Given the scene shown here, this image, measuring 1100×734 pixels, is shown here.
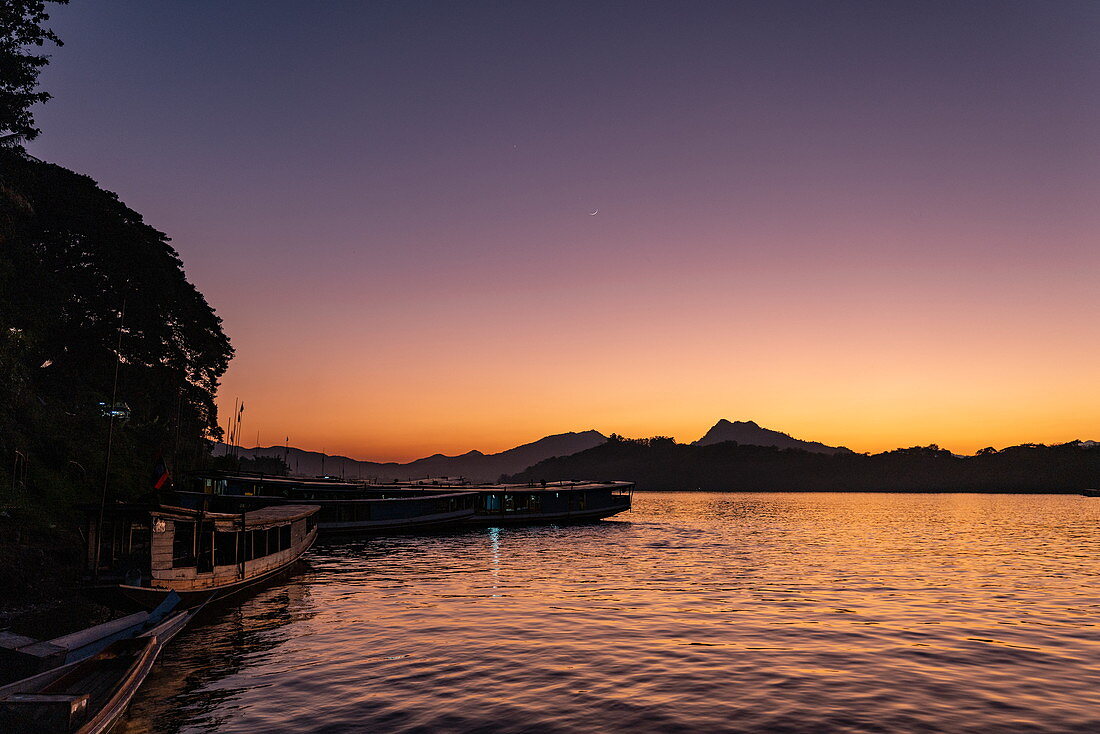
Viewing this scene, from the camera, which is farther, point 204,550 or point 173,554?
point 204,550

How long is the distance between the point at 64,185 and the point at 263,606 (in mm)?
43689

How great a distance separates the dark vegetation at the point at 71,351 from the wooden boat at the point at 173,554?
5190 mm

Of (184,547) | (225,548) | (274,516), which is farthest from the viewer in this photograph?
(274,516)

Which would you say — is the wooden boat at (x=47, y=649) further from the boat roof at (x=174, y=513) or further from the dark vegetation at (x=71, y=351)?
the dark vegetation at (x=71, y=351)

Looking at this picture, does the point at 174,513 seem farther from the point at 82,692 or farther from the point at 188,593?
the point at 82,692

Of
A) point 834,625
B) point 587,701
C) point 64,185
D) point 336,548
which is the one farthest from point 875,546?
point 64,185

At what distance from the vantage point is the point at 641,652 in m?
22.1

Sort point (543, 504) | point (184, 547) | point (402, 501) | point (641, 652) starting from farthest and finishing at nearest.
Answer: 1. point (543, 504)
2. point (402, 501)
3. point (184, 547)
4. point (641, 652)

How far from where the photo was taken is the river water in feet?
52.2

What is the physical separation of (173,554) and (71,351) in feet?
126

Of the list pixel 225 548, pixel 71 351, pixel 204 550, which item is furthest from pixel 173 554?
pixel 71 351

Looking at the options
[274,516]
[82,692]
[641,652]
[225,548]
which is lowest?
[641,652]

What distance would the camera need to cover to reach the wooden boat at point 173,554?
906 inches

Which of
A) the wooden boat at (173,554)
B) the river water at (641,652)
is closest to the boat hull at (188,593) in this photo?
the wooden boat at (173,554)
